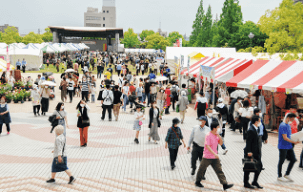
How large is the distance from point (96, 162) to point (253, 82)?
26.3ft

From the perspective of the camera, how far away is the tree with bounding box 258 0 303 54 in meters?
23.2

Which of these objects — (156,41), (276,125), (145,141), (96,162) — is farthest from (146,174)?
(156,41)

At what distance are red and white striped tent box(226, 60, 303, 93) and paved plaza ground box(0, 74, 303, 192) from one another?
2038mm

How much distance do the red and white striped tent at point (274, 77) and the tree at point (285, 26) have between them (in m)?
9.35

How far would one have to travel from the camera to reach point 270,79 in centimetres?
1345

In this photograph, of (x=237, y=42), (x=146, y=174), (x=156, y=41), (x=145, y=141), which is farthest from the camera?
(x=156, y=41)

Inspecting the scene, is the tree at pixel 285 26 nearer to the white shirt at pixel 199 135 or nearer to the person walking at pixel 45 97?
the person walking at pixel 45 97

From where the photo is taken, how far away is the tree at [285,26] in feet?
76.1

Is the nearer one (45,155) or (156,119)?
(45,155)

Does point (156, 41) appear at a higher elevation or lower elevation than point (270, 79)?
higher

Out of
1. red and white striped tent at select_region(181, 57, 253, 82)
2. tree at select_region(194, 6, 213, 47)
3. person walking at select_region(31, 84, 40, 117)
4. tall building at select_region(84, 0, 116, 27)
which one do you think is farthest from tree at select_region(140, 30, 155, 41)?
person walking at select_region(31, 84, 40, 117)

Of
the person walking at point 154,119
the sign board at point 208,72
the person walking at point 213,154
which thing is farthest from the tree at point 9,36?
the person walking at point 213,154

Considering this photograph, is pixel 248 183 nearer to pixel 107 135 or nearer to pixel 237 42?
pixel 107 135

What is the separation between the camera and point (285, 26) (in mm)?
23719
